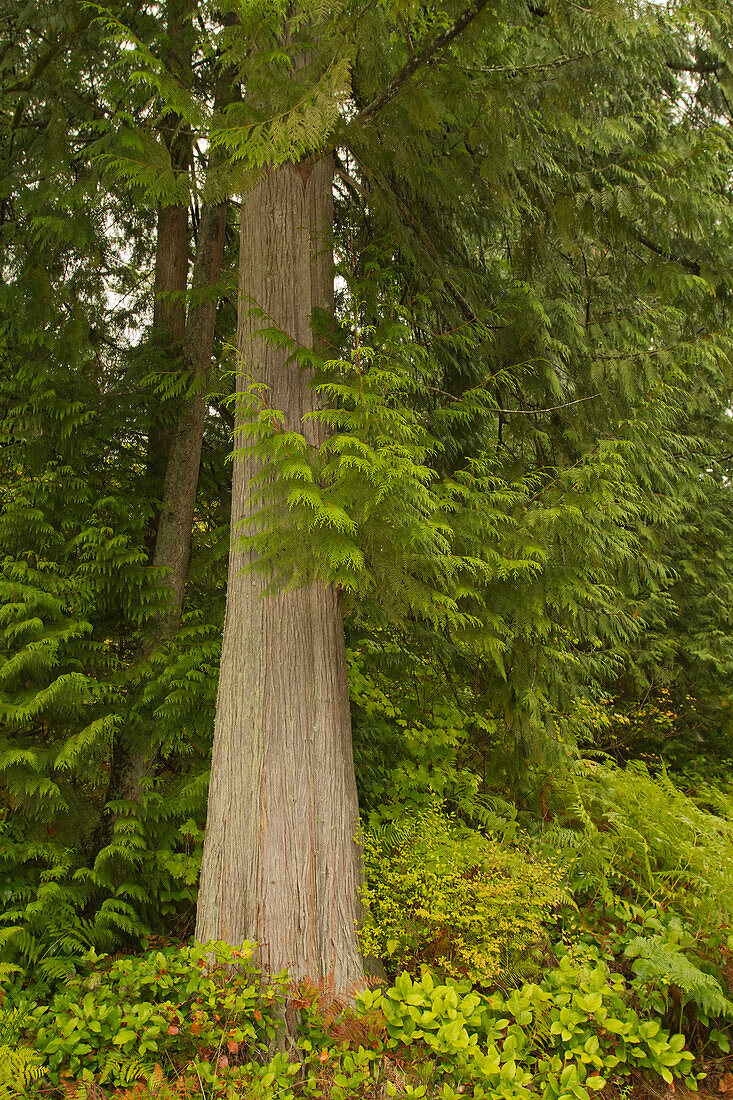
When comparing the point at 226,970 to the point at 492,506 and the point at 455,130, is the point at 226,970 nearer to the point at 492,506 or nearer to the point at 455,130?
the point at 492,506

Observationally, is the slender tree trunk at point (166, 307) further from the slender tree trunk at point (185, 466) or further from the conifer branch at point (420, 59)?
the conifer branch at point (420, 59)

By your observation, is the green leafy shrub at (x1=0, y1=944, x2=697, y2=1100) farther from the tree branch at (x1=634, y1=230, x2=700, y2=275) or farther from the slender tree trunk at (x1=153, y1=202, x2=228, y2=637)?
the tree branch at (x1=634, y1=230, x2=700, y2=275)

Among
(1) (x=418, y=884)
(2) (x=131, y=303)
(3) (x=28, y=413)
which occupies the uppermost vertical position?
(2) (x=131, y=303)

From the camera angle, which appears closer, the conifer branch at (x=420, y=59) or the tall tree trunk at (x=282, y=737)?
the conifer branch at (x=420, y=59)

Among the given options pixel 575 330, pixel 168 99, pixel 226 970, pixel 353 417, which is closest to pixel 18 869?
pixel 226 970

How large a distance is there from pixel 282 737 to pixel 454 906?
1272 millimetres

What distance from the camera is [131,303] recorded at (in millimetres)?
6168

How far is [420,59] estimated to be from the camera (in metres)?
3.42

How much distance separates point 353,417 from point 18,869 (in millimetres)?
3433

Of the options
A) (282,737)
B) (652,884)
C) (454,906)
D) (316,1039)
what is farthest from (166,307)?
(652,884)

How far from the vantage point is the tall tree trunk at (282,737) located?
11.1 feet

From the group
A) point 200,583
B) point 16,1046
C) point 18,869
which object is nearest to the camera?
point 16,1046

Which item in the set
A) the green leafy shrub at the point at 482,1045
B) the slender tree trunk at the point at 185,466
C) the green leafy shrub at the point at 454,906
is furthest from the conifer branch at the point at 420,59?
the green leafy shrub at the point at 482,1045

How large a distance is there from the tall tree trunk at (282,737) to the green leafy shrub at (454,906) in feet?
0.56
